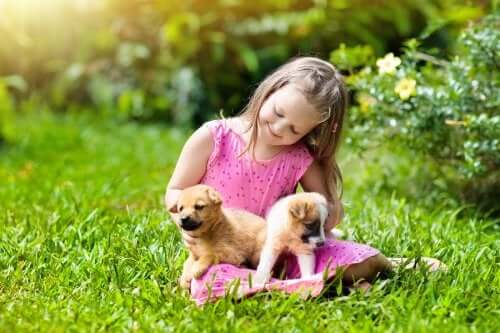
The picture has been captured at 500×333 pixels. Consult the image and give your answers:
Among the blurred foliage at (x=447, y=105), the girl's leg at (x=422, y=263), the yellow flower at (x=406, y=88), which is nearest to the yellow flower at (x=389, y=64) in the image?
the blurred foliage at (x=447, y=105)

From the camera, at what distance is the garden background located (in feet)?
11.0

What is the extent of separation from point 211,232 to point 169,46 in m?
6.29

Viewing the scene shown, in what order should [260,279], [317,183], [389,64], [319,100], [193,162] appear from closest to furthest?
1. [260,279]
2. [319,100]
3. [193,162]
4. [317,183]
5. [389,64]

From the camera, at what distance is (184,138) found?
345 inches

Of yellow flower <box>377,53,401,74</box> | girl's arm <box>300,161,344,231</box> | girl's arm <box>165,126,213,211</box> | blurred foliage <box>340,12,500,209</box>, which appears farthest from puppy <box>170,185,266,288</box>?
blurred foliage <box>340,12,500,209</box>

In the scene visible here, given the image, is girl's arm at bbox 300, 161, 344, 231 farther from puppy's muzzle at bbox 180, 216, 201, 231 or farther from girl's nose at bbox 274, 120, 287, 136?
puppy's muzzle at bbox 180, 216, 201, 231

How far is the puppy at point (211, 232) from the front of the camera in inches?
132

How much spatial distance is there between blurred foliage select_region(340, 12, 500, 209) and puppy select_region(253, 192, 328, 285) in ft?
6.01

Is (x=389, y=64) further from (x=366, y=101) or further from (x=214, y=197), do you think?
(x=214, y=197)

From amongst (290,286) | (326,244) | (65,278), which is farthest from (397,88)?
(65,278)

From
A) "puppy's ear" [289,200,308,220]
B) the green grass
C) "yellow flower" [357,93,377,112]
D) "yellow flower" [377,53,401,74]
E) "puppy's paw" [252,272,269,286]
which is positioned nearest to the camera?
the green grass

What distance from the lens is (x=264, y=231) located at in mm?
3549

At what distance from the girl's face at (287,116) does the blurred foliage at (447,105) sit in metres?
1.42

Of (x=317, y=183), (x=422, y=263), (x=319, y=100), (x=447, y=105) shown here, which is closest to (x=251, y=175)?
(x=317, y=183)
